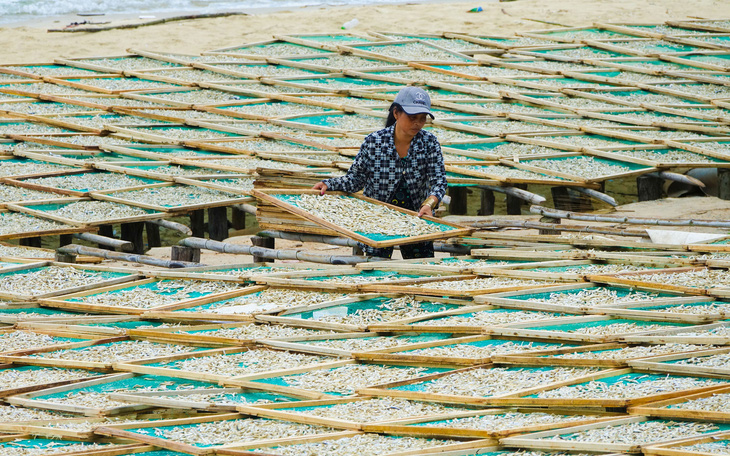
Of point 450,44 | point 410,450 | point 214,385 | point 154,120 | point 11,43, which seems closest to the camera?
point 410,450

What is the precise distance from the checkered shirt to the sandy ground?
8027 millimetres

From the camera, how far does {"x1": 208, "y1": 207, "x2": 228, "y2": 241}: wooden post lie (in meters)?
7.26

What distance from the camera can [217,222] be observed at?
7.30 meters

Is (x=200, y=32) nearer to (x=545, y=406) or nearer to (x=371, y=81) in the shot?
(x=371, y=81)

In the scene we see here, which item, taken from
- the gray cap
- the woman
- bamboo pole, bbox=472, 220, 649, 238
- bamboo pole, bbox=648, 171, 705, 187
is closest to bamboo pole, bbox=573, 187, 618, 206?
bamboo pole, bbox=648, 171, 705, 187

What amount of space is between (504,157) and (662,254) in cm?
276

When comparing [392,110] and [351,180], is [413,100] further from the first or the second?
[351,180]

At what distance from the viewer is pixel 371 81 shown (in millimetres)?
9664

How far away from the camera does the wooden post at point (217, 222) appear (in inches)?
286

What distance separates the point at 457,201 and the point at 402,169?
9.99 ft

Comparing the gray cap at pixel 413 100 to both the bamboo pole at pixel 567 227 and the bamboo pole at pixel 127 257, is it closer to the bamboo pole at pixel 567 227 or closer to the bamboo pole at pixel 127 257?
the bamboo pole at pixel 567 227

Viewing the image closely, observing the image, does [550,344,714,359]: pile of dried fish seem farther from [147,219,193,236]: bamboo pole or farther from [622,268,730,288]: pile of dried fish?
[147,219,193,236]: bamboo pole

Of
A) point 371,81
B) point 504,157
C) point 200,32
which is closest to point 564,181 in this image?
point 504,157

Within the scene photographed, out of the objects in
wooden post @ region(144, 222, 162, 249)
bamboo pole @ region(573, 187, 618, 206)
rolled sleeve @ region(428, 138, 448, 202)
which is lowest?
wooden post @ region(144, 222, 162, 249)
